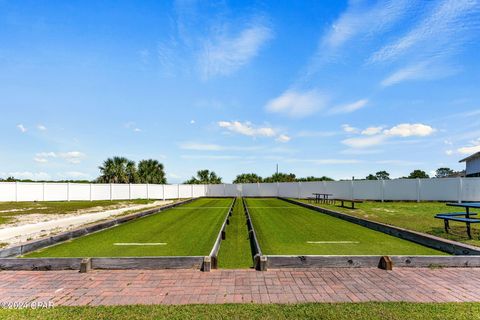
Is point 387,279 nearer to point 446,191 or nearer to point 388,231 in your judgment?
point 388,231

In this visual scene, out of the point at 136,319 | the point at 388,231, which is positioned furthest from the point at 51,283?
the point at 388,231

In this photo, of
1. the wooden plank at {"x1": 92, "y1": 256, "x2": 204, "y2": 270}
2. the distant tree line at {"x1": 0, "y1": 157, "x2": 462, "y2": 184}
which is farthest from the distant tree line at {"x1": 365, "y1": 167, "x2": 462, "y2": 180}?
the wooden plank at {"x1": 92, "y1": 256, "x2": 204, "y2": 270}

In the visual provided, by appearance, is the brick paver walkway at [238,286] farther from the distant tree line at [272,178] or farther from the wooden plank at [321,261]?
the distant tree line at [272,178]

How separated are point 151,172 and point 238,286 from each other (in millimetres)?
40384

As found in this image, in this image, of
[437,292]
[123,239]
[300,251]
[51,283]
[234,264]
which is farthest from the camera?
[123,239]

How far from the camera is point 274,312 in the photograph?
3.14 meters

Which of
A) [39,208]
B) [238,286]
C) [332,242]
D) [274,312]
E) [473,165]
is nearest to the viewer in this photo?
[274,312]

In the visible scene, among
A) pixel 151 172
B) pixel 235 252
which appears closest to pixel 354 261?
pixel 235 252

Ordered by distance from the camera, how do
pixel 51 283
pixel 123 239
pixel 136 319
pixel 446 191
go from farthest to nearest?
pixel 446 191 < pixel 123 239 < pixel 51 283 < pixel 136 319

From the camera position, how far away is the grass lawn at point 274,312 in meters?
3.04

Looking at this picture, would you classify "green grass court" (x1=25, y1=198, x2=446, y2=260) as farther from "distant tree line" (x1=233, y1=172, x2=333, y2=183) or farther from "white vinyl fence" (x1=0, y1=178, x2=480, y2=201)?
"distant tree line" (x1=233, y1=172, x2=333, y2=183)

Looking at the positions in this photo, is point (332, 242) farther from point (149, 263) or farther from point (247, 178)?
point (247, 178)

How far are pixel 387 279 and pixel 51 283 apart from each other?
4.72m

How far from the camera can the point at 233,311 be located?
3.16 meters
